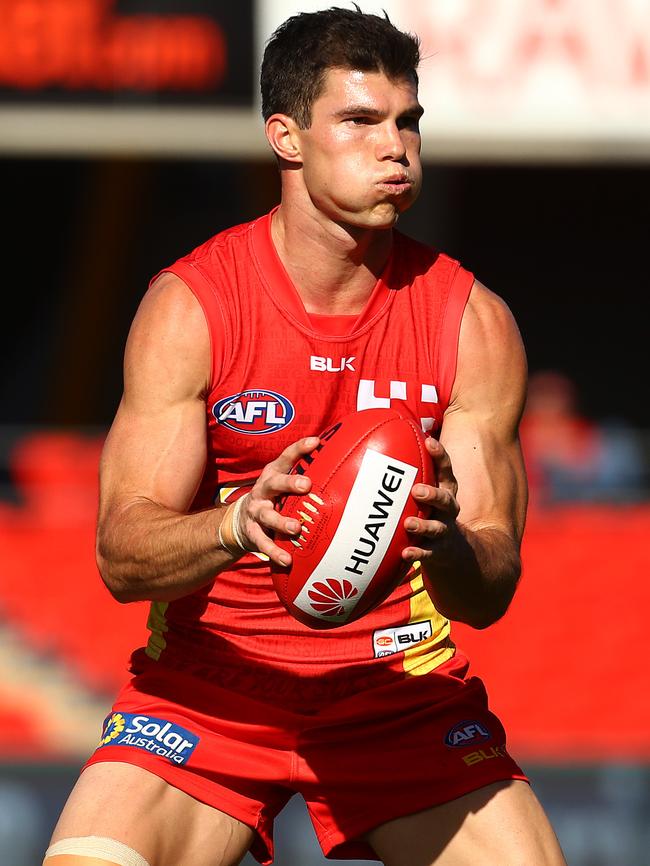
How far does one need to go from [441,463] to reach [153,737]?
105 centimetres

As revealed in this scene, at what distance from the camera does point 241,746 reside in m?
3.58

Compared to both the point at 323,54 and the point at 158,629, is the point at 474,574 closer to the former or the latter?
the point at 158,629

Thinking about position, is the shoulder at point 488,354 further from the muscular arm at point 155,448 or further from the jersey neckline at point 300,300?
the muscular arm at point 155,448

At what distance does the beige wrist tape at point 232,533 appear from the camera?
3070 mm

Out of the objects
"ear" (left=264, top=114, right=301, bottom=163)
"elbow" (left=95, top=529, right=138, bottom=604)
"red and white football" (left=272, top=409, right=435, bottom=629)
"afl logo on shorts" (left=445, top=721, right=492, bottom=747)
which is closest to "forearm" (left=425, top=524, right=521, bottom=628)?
"red and white football" (left=272, top=409, right=435, bottom=629)

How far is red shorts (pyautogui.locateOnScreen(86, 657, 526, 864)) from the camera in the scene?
353 cm

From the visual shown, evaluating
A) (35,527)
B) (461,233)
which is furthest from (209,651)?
(461,233)

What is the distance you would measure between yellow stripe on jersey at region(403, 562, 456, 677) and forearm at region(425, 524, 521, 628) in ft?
0.67

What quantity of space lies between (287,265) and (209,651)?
1.04 m

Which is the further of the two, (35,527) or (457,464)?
(35,527)

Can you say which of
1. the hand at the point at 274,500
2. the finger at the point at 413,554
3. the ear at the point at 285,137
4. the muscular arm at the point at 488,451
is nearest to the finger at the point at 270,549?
the hand at the point at 274,500

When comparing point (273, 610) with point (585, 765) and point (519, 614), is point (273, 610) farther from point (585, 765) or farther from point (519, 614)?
point (519, 614)

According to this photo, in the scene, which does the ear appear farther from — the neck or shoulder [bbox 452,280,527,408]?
shoulder [bbox 452,280,527,408]

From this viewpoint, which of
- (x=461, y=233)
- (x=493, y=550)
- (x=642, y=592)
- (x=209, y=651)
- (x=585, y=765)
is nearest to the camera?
(x=493, y=550)
